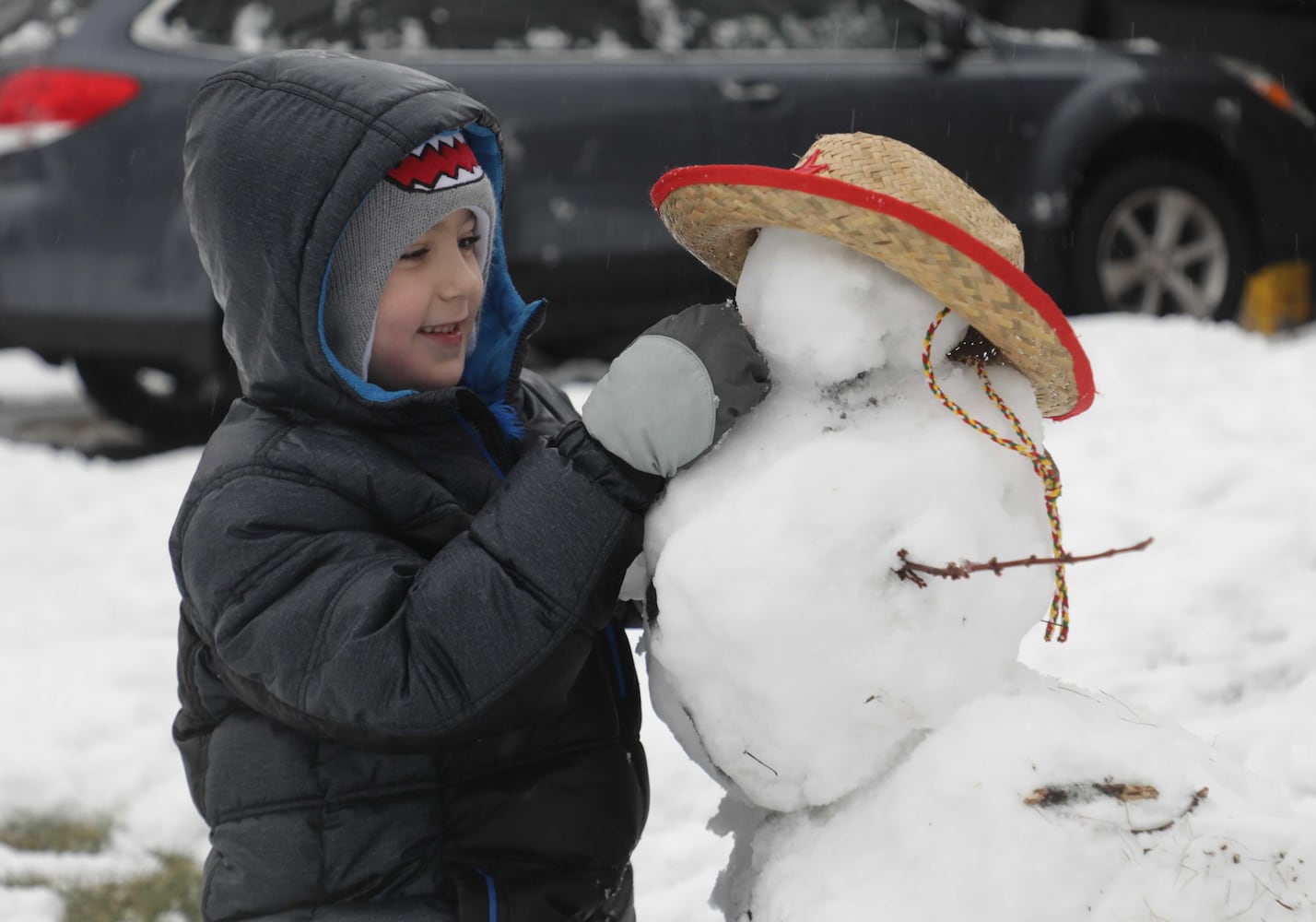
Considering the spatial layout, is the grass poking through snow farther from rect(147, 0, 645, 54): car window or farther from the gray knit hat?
rect(147, 0, 645, 54): car window

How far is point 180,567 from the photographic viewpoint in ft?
5.01

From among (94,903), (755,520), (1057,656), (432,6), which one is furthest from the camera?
(432,6)

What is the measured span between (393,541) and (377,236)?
378 millimetres

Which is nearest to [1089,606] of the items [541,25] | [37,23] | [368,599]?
[368,599]

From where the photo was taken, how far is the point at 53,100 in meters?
4.21

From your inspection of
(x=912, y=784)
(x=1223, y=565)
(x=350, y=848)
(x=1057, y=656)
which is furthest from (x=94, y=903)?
(x=1223, y=565)

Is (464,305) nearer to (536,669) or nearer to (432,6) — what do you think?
(536,669)

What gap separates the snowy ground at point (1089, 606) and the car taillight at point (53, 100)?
1.09 meters

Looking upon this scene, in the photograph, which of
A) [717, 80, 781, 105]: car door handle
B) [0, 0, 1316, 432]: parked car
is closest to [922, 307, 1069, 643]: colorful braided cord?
[0, 0, 1316, 432]: parked car

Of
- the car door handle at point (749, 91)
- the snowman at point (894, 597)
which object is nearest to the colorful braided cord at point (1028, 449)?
the snowman at point (894, 597)

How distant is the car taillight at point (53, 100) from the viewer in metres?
4.19

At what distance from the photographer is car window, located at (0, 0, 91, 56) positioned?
430 centimetres

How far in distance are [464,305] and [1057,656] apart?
1772 mm

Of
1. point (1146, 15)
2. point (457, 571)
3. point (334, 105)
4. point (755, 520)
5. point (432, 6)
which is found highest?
point (334, 105)
